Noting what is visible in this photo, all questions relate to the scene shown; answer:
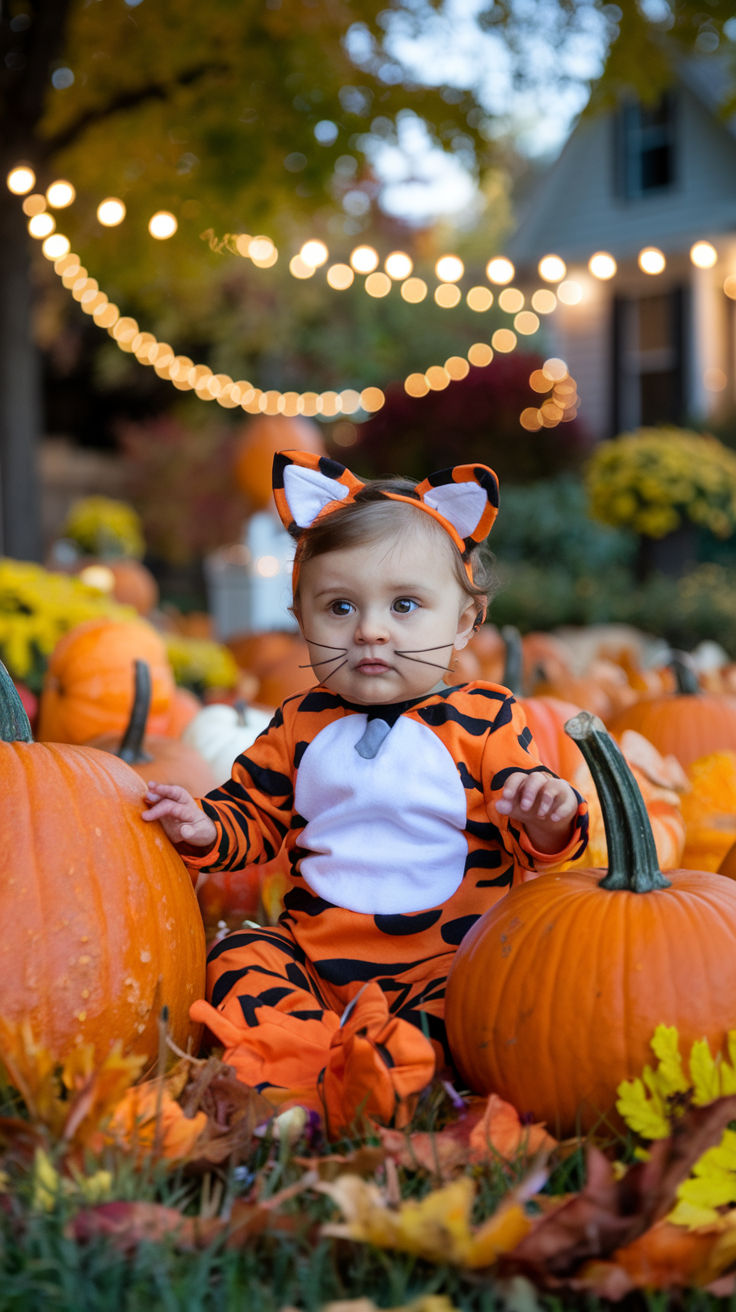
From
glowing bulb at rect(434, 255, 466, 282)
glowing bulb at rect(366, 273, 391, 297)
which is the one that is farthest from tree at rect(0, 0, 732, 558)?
glowing bulb at rect(434, 255, 466, 282)

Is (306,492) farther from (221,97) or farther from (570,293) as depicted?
(221,97)

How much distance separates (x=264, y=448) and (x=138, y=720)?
887cm

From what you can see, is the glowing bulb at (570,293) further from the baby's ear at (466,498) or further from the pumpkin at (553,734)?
the baby's ear at (466,498)

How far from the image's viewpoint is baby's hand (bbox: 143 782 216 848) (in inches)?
69.1

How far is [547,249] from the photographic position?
1384cm

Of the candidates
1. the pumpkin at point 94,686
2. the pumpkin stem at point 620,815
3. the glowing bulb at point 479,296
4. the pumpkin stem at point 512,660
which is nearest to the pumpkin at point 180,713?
the pumpkin at point 94,686

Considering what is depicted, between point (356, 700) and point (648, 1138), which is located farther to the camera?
point (356, 700)

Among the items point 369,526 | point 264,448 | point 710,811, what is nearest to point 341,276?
point 710,811

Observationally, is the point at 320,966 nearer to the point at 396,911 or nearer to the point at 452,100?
the point at 396,911

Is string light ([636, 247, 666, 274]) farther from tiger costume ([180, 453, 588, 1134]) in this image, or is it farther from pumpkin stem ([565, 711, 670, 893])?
pumpkin stem ([565, 711, 670, 893])

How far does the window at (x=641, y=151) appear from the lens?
13.3 m

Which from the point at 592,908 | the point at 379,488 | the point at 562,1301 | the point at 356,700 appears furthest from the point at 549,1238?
the point at 379,488

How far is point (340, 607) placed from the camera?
185cm

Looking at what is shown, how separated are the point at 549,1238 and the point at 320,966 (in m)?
0.74
